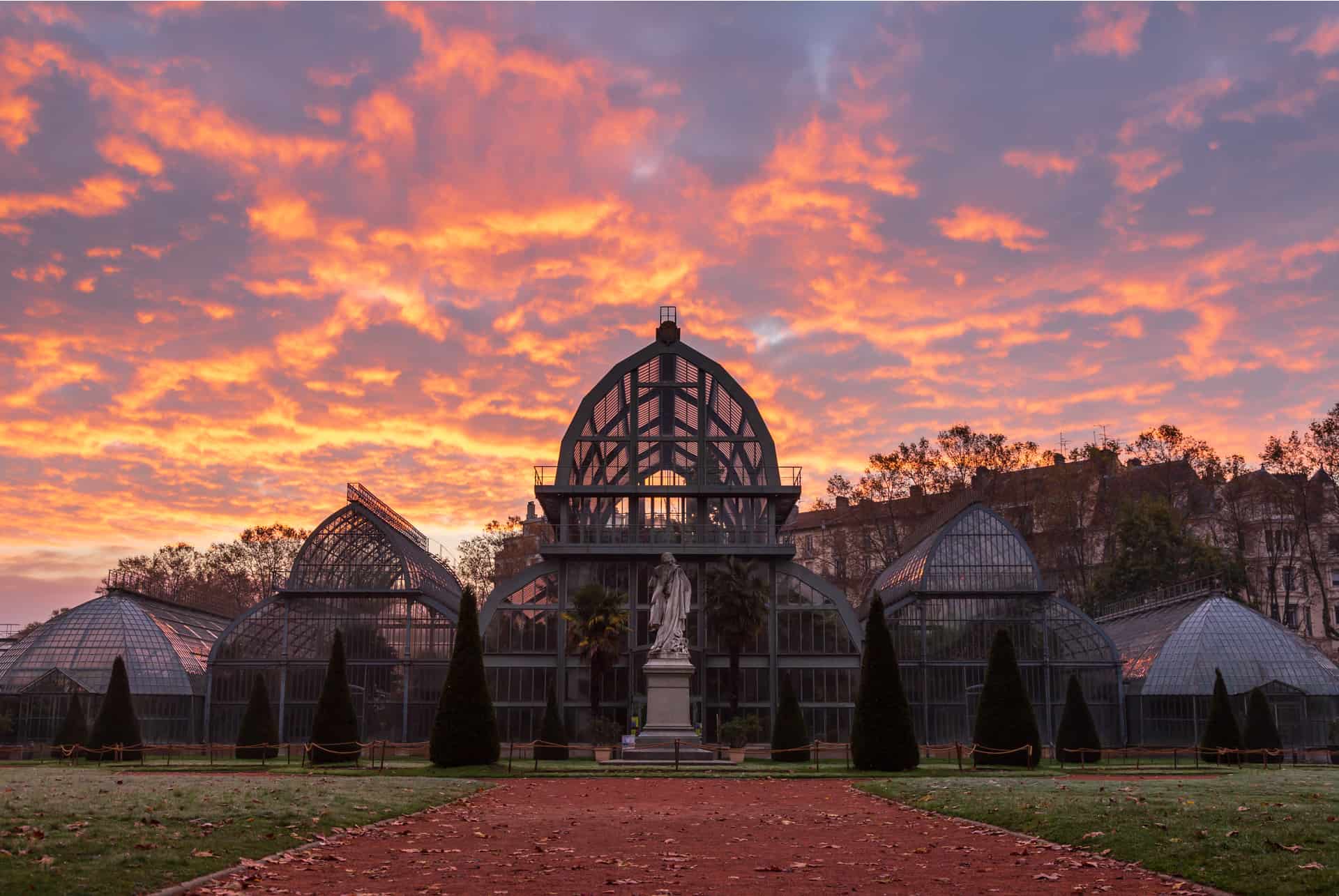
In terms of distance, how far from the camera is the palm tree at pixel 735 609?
60406 millimetres

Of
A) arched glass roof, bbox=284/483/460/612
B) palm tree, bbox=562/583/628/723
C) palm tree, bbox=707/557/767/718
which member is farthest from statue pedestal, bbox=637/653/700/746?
arched glass roof, bbox=284/483/460/612

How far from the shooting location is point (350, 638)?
6606 cm

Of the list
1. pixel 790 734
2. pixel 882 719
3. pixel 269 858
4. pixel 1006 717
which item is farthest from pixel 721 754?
pixel 269 858

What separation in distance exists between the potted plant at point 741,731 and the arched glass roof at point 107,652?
1236 inches

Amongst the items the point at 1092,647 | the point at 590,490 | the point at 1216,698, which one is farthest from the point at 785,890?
the point at 1092,647

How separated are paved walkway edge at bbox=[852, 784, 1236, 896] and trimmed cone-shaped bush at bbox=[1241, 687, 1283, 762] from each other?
27294 mm

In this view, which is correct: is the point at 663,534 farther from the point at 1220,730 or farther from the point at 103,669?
the point at 103,669

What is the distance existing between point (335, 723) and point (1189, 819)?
31945mm

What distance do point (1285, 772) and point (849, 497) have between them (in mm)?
73997

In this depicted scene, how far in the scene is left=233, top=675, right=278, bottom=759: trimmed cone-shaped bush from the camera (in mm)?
53344

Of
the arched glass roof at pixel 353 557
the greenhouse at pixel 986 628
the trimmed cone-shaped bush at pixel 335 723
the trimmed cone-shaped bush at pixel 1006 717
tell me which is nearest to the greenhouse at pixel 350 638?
the arched glass roof at pixel 353 557

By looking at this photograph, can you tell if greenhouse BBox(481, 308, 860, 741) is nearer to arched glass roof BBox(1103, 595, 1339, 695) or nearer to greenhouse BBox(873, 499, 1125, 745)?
greenhouse BBox(873, 499, 1125, 745)

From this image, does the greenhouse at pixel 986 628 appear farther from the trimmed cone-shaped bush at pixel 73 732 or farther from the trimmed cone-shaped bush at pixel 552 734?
the trimmed cone-shaped bush at pixel 73 732

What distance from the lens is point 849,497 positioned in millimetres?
112875
